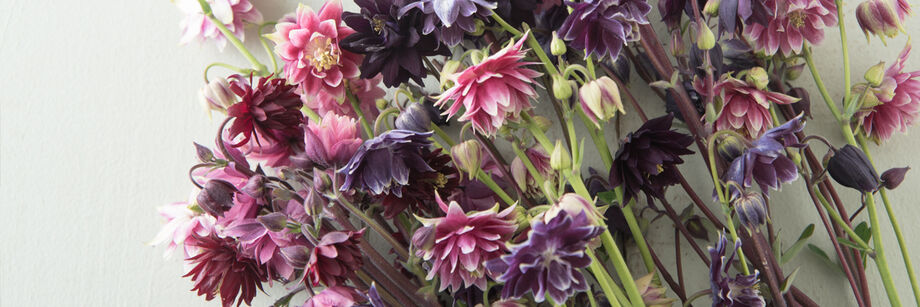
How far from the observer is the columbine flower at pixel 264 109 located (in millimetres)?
626

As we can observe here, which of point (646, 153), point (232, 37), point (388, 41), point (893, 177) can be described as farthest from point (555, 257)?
point (232, 37)

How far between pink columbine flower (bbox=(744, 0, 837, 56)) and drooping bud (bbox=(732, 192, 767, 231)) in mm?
222

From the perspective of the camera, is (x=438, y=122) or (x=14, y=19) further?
(x=14, y=19)

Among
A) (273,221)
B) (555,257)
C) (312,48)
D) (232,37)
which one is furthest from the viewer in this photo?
(232,37)

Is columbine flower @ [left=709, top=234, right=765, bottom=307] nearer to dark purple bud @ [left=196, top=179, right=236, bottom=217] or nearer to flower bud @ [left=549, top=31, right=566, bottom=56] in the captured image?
flower bud @ [left=549, top=31, right=566, bottom=56]

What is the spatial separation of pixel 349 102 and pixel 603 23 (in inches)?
12.3

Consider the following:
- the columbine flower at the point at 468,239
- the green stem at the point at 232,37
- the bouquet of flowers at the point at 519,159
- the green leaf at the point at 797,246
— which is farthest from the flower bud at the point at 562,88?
the green stem at the point at 232,37

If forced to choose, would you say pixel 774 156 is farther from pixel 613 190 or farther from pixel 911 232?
pixel 911 232

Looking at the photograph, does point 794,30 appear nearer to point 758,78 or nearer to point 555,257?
point 758,78

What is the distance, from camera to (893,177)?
663 mm

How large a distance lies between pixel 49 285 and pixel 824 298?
93 cm

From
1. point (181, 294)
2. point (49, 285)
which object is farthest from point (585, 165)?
point (49, 285)

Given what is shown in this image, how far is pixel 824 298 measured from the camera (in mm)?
761

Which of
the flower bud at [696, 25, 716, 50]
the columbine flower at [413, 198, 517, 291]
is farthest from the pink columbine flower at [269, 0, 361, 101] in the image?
the flower bud at [696, 25, 716, 50]
